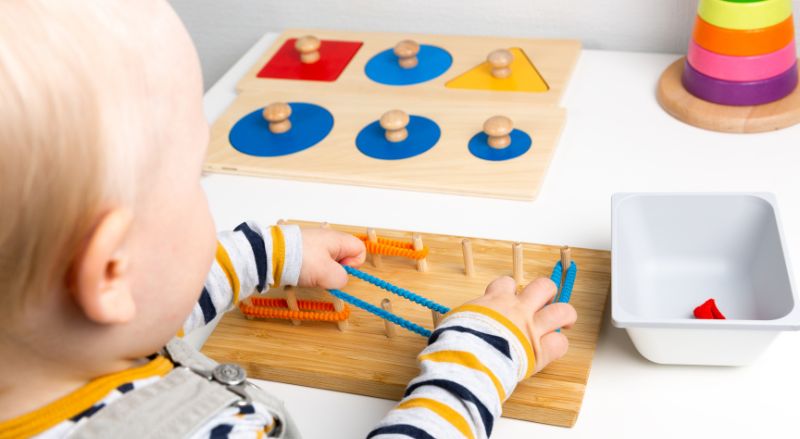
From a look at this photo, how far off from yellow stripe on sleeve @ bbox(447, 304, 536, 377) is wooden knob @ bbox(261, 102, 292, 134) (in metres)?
0.37

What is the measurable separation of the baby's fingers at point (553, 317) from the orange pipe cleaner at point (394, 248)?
0.13 metres

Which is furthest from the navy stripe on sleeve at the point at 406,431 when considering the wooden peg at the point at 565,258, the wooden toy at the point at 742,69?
the wooden toy at the point at 742,69

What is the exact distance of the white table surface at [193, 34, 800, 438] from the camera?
595mm

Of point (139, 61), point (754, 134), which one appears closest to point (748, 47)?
point (754, 134)

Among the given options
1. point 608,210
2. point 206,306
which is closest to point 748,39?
point 608,210

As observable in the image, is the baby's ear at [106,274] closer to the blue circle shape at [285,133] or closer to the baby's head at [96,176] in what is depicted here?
the baby's head at [96,176]

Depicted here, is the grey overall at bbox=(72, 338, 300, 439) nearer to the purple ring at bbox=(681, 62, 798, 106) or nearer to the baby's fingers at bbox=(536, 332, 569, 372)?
→ the baby's fingers at bbox=(536, 332, 569, 372)

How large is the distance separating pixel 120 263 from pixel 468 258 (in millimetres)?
337

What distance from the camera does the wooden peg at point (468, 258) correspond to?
708mm

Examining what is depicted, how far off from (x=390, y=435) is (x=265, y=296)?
219 millimetres

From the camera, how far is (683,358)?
0.61m

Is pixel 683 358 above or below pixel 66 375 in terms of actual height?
below

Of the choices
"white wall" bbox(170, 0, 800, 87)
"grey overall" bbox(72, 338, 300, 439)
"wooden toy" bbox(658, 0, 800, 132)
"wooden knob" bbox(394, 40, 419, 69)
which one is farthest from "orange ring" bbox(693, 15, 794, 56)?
"grey overall" bbox(72, 338, 300, 439)

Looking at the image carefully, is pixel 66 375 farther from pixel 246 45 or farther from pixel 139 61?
pixel 246 45
